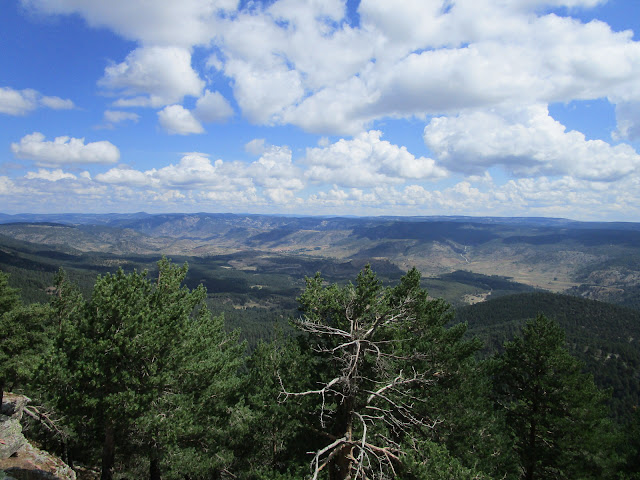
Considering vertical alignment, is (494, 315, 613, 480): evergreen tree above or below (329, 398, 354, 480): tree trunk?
below

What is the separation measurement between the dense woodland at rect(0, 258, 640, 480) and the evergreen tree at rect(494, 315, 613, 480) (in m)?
0.10

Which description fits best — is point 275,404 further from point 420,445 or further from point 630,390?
point 630,390

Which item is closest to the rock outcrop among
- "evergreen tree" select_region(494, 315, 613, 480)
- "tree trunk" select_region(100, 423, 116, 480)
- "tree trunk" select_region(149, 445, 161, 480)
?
"tree trunk" select_region(100, 423, 116, 480)

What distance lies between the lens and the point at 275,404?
54.7ft

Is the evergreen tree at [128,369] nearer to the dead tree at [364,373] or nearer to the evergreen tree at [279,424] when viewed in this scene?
the evergreen tree at [279,424]

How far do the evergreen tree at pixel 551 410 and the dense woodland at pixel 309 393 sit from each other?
0.10m

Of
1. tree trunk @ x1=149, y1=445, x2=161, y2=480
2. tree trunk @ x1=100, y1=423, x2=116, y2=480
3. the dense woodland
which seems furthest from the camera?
tree trunk @ x1=149, y1=445, x2=161, y2=480

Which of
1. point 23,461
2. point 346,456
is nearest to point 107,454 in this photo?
point 23,461

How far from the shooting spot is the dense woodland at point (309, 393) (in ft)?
45.1

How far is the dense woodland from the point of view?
1373cm

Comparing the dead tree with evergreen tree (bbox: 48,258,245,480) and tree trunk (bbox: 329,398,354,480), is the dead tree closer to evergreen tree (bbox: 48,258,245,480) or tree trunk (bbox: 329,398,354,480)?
tree trunk (bbox: 329,398,354,480)

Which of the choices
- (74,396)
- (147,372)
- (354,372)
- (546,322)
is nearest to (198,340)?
(147,372)

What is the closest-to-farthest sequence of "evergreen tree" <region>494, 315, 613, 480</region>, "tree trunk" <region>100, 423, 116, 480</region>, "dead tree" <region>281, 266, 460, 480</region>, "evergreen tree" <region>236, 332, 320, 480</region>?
1. "dead tree" <region>281, 266, 460, 480</region>
2. "evergreen tree" <region>236, 332, 320, 480</region>
3. "tree trunk" <region>100, 423, 116, 480</region>
4. "evergreen tree" <region>494, 315, 613, 480</region>

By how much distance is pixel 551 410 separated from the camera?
24.0 m
